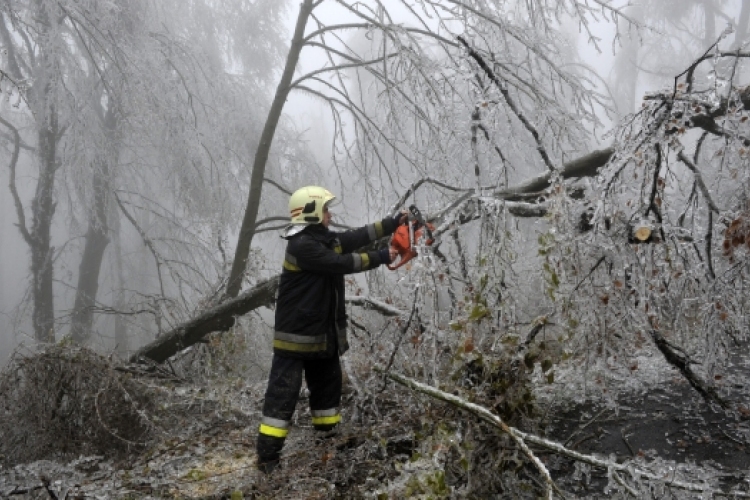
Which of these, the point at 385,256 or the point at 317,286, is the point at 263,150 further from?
the point at 385,256

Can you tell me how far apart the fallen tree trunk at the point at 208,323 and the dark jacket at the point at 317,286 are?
105 centimetres

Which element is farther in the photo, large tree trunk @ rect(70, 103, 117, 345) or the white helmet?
large tree trunk @ rect(70, 103, 117, 345)

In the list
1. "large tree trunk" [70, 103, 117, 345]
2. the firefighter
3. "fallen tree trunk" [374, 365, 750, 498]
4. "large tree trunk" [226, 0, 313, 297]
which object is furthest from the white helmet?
"large tree trunk" [70, 103, 117, 345]

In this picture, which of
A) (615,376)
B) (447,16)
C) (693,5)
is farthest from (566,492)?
(693,5)

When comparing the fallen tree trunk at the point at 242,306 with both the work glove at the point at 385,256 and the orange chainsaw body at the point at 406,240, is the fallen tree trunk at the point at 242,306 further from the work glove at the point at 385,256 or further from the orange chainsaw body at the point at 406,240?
the work glove at the point at 385,256

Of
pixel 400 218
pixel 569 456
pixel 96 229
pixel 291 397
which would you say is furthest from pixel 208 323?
pixel 96 229

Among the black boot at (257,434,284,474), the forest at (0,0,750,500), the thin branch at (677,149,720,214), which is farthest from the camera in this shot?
the black boot at (257,434,284,474)

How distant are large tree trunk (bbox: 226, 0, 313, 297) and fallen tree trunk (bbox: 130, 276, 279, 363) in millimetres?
666

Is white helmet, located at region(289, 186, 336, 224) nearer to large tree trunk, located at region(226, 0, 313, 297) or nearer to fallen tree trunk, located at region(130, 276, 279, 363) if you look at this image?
fallen tree trunk, located at region(130, 276, 279, 363)

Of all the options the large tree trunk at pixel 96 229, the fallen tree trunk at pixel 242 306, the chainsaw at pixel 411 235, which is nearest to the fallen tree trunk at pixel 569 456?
the chainsaw at pixel 411 235

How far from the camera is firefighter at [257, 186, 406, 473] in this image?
11.0 ft

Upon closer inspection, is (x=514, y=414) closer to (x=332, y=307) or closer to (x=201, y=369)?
(x=332, y=307)

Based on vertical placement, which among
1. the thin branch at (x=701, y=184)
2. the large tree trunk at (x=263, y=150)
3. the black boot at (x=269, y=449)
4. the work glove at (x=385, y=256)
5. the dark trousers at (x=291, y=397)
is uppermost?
the large tree trunk at (x=263, y=150)

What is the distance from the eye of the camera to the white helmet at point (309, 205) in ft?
11.6
